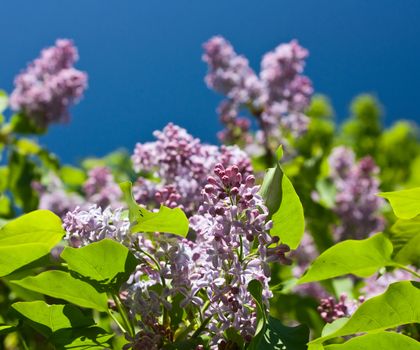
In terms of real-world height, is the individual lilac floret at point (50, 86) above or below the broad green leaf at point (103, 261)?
above

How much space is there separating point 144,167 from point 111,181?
4.59ft

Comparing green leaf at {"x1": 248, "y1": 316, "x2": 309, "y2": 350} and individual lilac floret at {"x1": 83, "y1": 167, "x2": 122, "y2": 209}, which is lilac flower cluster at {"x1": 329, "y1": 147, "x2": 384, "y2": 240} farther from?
green leaf at {"x1": 248, "y1": 316, "x2": 309, "y2": 350}

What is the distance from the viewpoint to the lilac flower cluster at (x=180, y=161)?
5.04ft

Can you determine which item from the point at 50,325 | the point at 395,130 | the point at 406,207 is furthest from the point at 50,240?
the point at 395,130

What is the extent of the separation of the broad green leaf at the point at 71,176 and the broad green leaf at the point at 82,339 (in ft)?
8.33

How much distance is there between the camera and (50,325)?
3.68ft

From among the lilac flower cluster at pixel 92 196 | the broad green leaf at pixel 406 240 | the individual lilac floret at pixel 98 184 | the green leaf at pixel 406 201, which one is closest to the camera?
the green leaf at pixel 406 201

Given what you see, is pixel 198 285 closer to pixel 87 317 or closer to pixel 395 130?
pixel 87 317

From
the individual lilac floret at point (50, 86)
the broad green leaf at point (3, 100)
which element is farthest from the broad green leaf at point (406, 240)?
the broad green leaf at point (3, 100)

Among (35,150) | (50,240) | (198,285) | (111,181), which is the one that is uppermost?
(35,150)

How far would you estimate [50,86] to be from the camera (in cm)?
343

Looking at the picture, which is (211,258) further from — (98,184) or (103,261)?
(98,184)

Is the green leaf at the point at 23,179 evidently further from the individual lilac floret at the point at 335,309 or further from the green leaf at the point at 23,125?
the individual lilac floret at the point at 335,309

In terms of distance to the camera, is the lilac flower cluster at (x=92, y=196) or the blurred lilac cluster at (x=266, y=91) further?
the blurred lilac cluster at (x=266, y=91)
